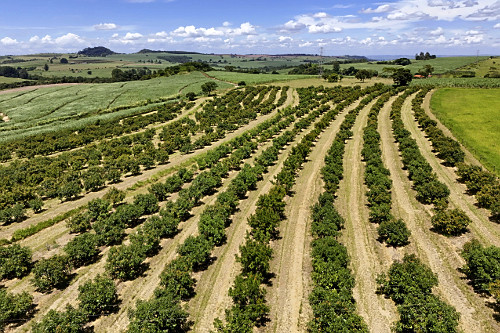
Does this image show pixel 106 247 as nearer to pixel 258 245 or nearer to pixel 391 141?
pixel 258 245

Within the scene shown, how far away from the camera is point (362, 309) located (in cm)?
2400

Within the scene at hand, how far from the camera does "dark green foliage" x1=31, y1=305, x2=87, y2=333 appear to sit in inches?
782

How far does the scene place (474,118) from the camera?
8212cm

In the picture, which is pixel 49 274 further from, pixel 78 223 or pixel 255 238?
pixel 255 238

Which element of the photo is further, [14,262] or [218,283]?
[14,262]

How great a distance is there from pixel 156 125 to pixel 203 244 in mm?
81515

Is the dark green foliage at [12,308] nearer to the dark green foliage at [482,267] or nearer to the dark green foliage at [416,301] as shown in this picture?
the dark green foliage at [416,301]

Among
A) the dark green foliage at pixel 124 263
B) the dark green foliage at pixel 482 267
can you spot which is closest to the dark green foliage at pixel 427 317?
the dark green foliage at pixel 482 267

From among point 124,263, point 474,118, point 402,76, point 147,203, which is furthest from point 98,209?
point 402,76

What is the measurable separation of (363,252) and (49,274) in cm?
3436

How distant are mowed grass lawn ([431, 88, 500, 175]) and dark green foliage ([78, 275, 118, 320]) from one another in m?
63.7

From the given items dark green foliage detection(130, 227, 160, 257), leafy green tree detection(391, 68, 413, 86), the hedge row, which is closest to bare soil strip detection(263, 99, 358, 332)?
the hedge row

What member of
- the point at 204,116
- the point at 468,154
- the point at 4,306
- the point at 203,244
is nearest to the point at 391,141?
the point at 468,154

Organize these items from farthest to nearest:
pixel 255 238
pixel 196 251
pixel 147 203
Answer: pixel 147 203
pixel 255 238
pixel 196 251
